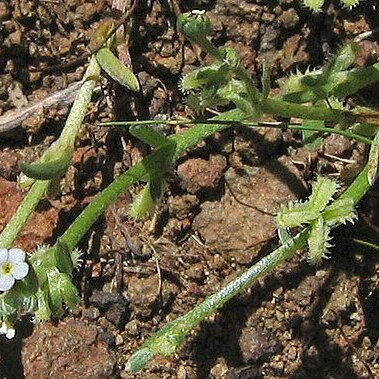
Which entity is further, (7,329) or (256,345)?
(256,345)

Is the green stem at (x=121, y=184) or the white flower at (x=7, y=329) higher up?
the green stem at (x=121, y=184)

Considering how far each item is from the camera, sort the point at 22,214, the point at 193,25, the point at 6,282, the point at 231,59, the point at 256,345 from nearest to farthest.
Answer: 1. the point at 193,25
2. the point at 6,282
3. the point at 231,59
4. the point at 22,214
5. the point at 256,345

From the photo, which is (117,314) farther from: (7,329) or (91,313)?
(7,329)

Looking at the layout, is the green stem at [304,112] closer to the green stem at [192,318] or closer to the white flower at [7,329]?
the green stem at [192,318]

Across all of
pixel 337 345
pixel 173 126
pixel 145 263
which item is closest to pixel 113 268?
pixel 145 263

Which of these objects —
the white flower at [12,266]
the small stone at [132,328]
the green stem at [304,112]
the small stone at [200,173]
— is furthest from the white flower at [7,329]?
the green stem at [304,112]

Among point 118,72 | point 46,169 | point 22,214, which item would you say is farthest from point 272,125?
point 22,214

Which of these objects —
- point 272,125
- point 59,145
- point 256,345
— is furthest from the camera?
point 256,345

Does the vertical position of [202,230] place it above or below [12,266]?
below
